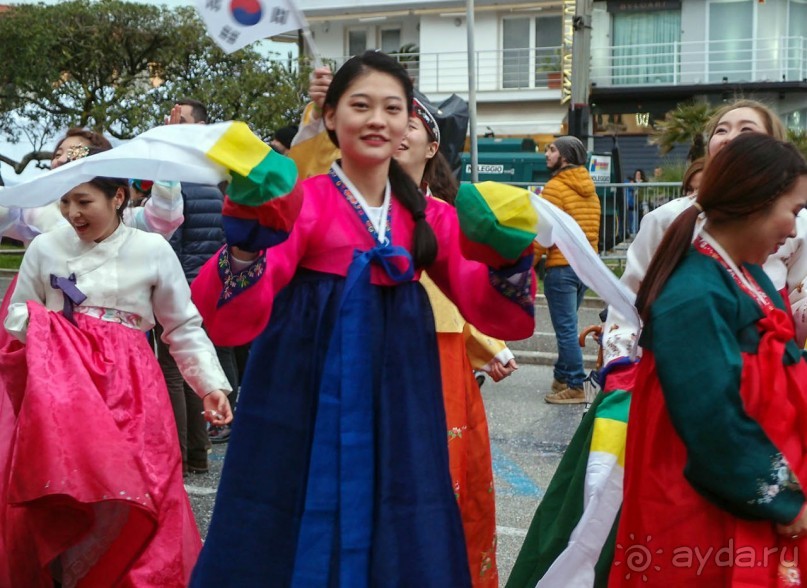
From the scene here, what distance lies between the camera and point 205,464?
20.9ft

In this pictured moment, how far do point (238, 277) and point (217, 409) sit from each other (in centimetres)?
126

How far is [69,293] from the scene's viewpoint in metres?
4.16

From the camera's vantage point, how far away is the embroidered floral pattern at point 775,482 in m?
2.64

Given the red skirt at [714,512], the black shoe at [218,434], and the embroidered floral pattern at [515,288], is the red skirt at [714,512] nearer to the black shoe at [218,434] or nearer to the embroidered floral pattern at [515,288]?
the embroidered floral pattern at [515,288]

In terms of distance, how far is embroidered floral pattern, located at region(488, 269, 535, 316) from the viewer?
2934mm

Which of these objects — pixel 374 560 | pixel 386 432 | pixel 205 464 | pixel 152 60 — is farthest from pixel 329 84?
pixel 152 60

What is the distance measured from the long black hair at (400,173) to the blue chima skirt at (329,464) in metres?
0.14

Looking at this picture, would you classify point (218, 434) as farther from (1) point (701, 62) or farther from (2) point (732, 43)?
(2) point (732, 43)

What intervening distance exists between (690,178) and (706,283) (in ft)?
5.37

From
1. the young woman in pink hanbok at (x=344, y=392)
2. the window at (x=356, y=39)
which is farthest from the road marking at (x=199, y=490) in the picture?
the window at (x=356, y=39)

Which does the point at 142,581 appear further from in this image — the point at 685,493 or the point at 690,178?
the point at 690,178

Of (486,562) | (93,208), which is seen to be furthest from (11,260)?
(486,562)

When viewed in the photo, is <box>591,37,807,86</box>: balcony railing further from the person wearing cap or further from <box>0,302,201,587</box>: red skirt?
<box>0,302,201,587</box>: red skirt

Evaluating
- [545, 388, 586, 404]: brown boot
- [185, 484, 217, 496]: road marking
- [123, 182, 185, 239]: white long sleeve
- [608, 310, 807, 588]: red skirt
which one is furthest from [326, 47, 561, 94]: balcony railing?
[608, 310, 807, 588]: red skirt
